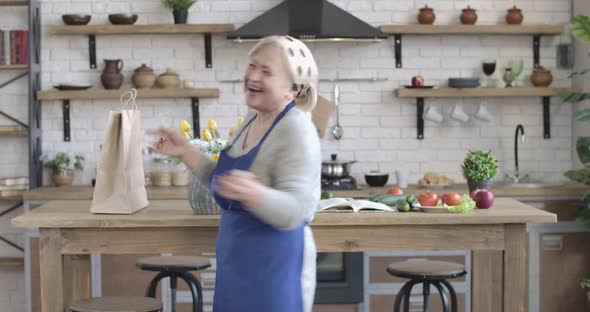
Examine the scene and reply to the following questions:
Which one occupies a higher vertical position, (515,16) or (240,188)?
(515,16)

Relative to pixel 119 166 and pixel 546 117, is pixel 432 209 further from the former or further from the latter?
pixel 546 117

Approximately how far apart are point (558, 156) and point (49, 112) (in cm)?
341

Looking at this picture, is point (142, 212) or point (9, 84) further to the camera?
point (9, 84)

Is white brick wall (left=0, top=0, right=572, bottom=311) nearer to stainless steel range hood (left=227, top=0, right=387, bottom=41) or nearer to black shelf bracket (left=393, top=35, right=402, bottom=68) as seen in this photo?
black shelf bracket (left=393, top=35, right=402, bottom=68)

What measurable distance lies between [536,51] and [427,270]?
2.87m

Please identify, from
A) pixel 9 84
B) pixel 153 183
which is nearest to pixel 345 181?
pixel 153 183

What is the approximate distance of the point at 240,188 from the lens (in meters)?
2.41

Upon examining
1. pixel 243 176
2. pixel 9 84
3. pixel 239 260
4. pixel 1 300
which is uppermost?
pixel 9 84

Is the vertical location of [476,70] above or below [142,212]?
above

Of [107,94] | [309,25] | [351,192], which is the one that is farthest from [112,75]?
[351,192]

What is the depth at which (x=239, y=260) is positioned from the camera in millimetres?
2744

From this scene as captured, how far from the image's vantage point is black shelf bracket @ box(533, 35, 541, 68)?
658 cm

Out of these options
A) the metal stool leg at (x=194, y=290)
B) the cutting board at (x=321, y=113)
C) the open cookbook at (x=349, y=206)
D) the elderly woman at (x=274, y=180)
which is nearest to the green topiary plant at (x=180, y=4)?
the cutting board at (x=321, y=113)

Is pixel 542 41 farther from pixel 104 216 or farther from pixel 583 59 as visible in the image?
pixel 104 216
